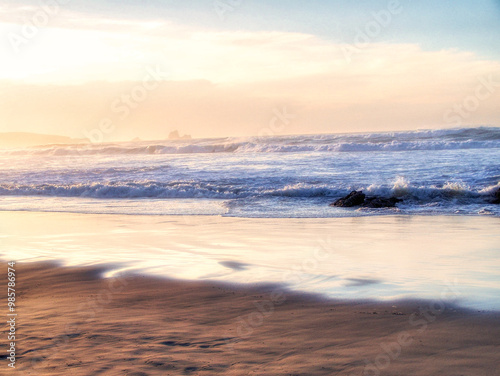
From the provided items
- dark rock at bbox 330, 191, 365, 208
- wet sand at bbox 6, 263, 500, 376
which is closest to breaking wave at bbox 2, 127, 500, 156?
dark rock at bbox 330, 191, 365, 208

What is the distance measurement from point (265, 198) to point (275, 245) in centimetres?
825

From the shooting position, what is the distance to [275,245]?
8.27 metres

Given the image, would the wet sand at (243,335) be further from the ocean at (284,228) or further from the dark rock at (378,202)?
the dark rock at (378,202)

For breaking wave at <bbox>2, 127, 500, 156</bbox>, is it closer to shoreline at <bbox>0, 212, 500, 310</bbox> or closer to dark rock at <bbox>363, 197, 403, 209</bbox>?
dark rock at <bbox>363, 197, 403, 209</bbox>

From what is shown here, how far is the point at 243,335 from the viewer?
4.11 m

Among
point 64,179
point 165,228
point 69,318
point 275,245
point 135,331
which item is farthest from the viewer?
point 64,179

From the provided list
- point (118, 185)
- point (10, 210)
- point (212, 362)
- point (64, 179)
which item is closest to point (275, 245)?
point (212, 362)

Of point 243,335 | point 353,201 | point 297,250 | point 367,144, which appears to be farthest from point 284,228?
point 367,144

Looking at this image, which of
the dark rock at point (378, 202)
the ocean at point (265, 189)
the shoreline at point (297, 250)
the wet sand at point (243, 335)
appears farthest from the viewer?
the ocean at point (265, 189)

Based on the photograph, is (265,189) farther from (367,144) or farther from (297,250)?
(367,144)

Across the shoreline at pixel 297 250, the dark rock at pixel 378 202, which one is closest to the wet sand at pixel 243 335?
the shoreline at pixel 297 250

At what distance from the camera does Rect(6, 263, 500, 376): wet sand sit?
350 centimetres

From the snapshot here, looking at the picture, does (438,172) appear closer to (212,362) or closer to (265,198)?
(265,198)

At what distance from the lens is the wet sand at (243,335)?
11.5 ft
